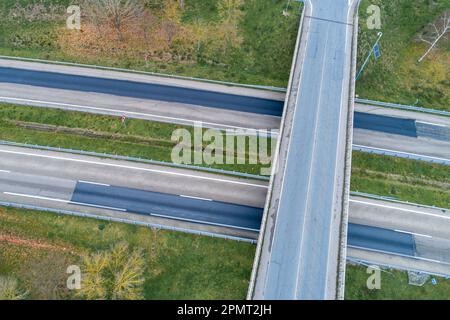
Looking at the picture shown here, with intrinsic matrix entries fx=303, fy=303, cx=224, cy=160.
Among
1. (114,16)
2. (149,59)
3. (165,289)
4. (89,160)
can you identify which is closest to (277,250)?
(165,289)

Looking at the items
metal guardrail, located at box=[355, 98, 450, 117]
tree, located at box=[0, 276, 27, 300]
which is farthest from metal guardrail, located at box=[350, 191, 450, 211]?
tree, located at box=[0, 276, 27, 300]

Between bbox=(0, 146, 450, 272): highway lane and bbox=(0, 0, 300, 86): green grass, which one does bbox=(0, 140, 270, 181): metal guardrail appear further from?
bbox=(0, 0, 300, 86): green grass

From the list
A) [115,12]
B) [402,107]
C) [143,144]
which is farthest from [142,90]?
[402,107]

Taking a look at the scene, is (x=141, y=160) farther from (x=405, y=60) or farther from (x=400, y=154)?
(x=405, y=60)

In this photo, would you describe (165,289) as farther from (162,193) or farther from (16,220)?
(16,220)

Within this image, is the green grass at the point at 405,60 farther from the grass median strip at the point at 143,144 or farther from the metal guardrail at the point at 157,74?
the metal guardrail at the point at 157,74

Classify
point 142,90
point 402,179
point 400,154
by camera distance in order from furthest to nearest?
1. point 142,90
2. point 400,154
3. point 402,179

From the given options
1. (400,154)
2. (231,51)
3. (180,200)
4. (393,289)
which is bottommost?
(393,289)
